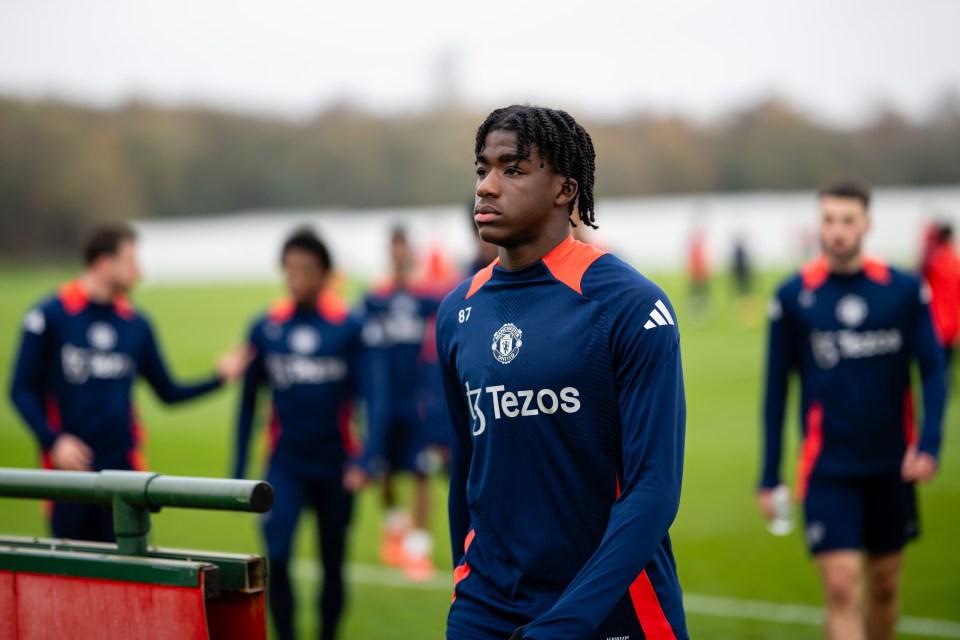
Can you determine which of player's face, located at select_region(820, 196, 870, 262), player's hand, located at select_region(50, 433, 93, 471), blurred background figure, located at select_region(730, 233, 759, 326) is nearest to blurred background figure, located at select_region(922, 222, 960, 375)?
player's face, located at select_region(820, 196, 870, 262)

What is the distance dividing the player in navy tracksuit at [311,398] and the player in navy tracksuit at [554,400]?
385 cm

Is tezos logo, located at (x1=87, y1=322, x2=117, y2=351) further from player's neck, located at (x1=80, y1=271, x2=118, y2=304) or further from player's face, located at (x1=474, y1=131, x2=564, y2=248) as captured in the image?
player's face, located at (x1=474, y1=131, x2=564, y2=248)

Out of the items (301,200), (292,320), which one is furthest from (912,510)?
(301,200)

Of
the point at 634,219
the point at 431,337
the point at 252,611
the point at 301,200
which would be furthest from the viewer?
the point at 301,200

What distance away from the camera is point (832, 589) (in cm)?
542

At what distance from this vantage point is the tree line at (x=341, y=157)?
59.0 meters

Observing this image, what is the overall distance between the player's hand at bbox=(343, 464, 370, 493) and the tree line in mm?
46838

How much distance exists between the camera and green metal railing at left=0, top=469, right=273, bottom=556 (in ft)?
9.18

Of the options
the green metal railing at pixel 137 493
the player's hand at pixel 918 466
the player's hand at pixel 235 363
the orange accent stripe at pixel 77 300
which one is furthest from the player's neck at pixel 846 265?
the orange accent stripe at pixel 77 300

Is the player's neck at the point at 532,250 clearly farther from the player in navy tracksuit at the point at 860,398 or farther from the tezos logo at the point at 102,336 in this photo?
→ the tezos logo at the point at 102,336

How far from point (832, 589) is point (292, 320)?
11.5ft

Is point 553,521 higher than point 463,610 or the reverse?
higher

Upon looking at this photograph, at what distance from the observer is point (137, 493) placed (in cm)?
294

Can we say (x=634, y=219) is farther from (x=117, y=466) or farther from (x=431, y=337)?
(x=117, y=466)
